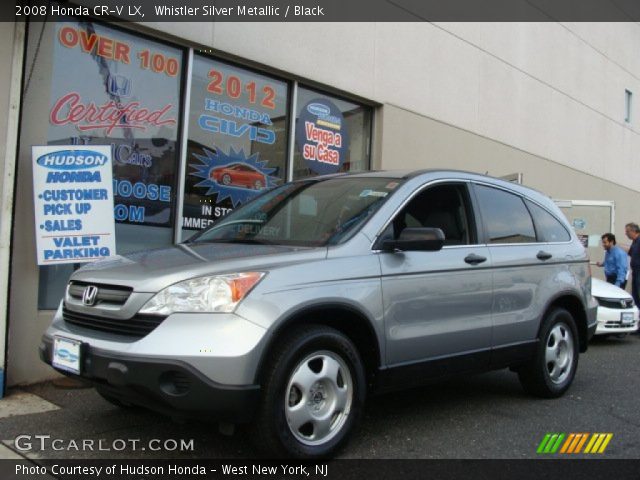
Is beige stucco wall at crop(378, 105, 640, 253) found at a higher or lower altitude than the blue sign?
higher

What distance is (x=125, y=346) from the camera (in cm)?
317

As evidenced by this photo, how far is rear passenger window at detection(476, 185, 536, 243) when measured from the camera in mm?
4793

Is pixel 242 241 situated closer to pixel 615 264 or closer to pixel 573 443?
pixel 573 443

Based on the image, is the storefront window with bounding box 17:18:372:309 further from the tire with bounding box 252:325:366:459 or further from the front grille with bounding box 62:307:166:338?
the tire with bounding box 252:325:366:459

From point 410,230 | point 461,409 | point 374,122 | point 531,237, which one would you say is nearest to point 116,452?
point 410,230

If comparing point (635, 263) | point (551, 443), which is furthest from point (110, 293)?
point (635, 263)

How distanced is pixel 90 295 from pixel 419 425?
241cm

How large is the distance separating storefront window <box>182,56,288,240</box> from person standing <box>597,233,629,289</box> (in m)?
6.20

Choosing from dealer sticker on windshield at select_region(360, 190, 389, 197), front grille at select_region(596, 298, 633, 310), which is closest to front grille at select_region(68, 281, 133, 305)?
dealer sticker on windshield at select_region(360, 190, 389, 197)

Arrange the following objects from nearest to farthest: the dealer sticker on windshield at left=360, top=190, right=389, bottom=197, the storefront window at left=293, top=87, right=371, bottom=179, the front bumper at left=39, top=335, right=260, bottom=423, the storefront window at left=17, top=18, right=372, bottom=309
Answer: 1. the front bumper at left=39, top=335, right=260, bottom=423
2. the dealer sticker on windshield at left=360, top=190, right=389, bottom=197
3. the storefront window at left=17, top=18, right=372, bottom=309
4. the storefront window at left=293, top=87, right=371, bottom=179

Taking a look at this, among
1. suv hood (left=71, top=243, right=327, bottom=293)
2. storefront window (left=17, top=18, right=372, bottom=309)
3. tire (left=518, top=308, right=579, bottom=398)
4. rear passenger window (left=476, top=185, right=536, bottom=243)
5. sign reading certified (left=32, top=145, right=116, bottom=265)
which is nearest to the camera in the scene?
suv hood (left=71, top=243, right=327, bottom=293)

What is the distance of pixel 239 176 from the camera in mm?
7609

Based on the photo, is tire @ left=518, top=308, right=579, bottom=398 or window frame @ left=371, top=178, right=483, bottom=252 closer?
window frame @ left=371, top=178, right=483, bottom=252

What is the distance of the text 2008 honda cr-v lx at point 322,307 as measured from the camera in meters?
3.10
